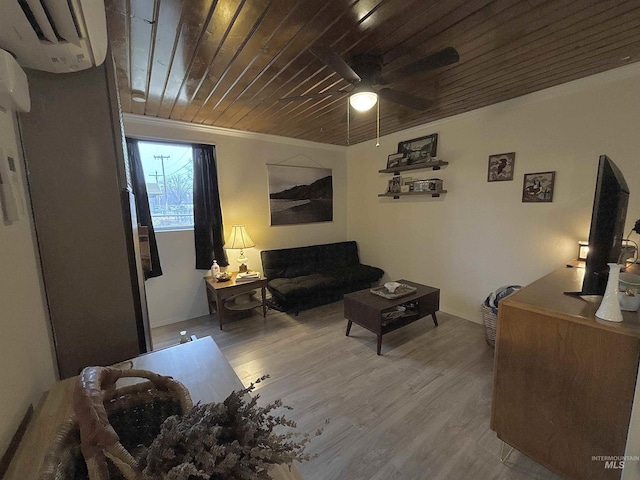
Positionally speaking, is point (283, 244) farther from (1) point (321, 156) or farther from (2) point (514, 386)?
(2) point (514, 386)

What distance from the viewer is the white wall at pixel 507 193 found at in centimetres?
213

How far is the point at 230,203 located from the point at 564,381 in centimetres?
340

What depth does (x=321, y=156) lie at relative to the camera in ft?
13.7

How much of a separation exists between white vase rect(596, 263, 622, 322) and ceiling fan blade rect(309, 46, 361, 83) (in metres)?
1.59

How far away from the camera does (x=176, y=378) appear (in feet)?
3.28

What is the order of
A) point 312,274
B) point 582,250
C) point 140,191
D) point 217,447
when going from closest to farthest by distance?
point 217,447 < point 582,250 < point 140,191 < point 312,274

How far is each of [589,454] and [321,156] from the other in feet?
12.9

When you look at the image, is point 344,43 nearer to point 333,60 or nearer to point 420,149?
point 333,60

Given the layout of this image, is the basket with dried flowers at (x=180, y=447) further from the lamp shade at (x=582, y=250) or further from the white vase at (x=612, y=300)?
the lamp shade at (x=582, y=250)

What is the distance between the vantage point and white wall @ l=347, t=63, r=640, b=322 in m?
2.13

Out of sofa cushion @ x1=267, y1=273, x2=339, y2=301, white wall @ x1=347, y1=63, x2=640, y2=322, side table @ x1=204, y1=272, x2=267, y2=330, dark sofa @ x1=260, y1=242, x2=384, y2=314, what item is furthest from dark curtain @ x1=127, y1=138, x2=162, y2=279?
white wall @ x1=347, y1=63, x2=640, y2=322

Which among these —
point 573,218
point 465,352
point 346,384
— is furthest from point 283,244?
point 573,218

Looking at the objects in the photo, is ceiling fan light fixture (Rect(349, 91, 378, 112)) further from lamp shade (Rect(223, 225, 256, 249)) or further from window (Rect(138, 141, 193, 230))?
window (Rect(138, 141, 193, 230))

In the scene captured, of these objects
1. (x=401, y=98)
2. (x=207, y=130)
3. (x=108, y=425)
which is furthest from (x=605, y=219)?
(x=207, y=130)
